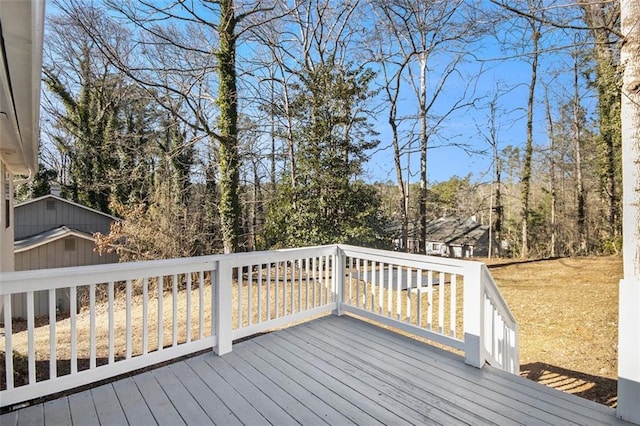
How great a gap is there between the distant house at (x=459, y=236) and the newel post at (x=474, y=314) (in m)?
20.2

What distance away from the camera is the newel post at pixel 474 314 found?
9.34 ft

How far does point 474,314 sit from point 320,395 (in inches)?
57.4

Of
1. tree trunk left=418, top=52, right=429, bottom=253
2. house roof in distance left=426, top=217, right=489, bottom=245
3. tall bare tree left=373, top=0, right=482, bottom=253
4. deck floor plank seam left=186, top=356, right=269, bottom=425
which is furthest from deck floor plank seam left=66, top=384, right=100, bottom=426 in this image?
house roof in distance left=426, top=217, right=489, bottom=245

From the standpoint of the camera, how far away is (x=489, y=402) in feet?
7.71

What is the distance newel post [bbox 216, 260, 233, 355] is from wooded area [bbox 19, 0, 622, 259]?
13.2 feet

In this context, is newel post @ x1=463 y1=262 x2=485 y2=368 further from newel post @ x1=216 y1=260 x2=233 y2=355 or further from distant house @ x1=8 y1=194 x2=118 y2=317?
distant house @ x1=8 y1=194 x2=118 y2=317

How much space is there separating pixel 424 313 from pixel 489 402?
134 inches

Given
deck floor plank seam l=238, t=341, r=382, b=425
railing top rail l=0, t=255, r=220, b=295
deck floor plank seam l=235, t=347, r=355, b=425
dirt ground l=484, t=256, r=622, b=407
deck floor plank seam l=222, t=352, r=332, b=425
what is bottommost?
dirt ground l=484, t=256, r=622, b=407

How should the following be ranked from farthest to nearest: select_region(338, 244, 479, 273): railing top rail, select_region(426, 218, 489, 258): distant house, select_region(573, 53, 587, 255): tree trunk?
select_region(426, 218, 489, 258): distant house, select_region(573, 53, 587, 255): tree trunk, select_region(338, 244, 479, 273): railing top rail

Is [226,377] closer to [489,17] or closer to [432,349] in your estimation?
[432,349]

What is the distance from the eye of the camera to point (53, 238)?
957 centimetres

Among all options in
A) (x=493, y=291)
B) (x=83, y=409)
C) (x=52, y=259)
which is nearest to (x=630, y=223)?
(x=493, y=291)

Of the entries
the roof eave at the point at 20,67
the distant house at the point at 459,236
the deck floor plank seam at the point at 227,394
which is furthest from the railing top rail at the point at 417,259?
the distant house at the point at 459,236

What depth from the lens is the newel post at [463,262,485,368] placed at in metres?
2.85
